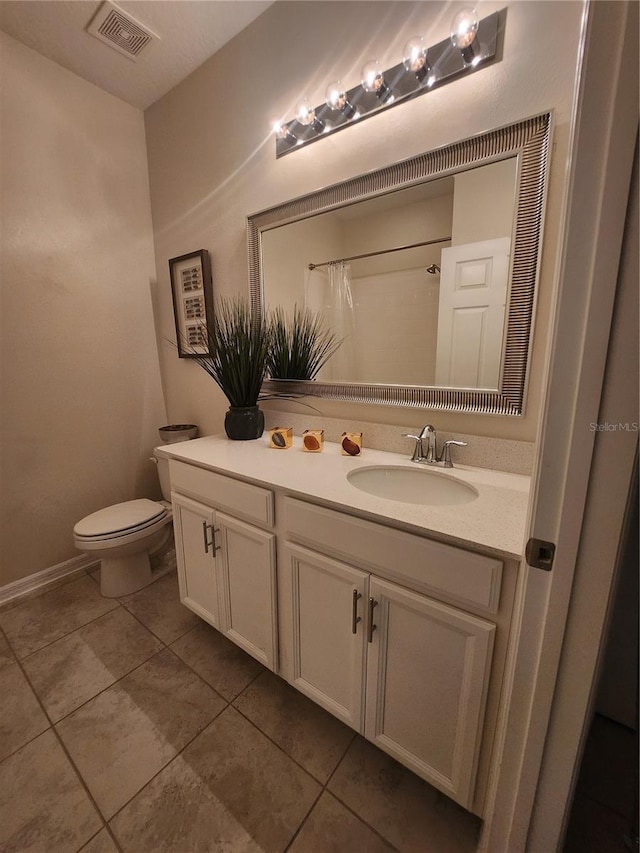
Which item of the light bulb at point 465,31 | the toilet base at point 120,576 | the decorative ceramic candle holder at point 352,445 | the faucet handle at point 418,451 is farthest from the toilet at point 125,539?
the light bulb at point 465,31

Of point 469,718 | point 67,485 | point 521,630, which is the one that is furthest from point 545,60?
point 67,485

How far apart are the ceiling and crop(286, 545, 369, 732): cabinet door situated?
2.13 m

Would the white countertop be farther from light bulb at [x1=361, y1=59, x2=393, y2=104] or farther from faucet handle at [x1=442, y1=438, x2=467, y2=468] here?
light bulb at [x1=361, y1=59, x2=393, y2=104]

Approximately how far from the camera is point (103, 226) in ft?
6.26

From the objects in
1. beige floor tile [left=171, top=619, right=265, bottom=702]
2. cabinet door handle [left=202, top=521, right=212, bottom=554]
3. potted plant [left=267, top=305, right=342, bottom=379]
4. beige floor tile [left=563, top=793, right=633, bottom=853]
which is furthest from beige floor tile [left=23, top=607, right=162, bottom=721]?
beige floor tile [left=563, top=793, right=633, bottom=853]

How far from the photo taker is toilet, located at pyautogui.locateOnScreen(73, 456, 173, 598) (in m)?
1.60

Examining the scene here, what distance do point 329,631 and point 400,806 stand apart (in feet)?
1.58

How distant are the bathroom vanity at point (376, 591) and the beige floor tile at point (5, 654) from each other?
92cm

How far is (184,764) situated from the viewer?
3.37ft

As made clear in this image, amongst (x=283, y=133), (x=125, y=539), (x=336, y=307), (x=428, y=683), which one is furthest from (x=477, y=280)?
(x=125, y=539)

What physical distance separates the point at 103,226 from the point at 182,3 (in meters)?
1.02

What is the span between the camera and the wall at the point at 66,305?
5.34ft

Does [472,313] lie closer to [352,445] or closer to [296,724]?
[352,445]

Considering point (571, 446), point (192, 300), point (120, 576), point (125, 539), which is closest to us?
point (571, 446)
